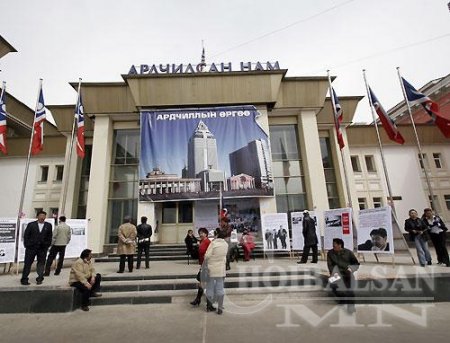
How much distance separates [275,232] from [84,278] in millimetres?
7972

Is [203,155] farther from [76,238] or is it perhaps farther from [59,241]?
[59,241]

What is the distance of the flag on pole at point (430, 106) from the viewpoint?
966cm

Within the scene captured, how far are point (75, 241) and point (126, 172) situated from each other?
6958 millimetres

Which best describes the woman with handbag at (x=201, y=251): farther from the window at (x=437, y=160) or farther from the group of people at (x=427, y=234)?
the window at (x=437, y=160)

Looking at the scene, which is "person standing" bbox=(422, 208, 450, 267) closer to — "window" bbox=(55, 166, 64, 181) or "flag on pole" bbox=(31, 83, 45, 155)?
"flag on pole" bbox=(31, 83, 45, 155)

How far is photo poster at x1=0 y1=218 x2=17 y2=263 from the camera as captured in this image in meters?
8.41

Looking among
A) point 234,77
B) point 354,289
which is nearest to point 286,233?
point 354,289

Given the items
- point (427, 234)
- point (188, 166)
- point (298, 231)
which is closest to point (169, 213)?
point (188, 166)

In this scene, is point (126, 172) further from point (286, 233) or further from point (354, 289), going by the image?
point (354, 289)

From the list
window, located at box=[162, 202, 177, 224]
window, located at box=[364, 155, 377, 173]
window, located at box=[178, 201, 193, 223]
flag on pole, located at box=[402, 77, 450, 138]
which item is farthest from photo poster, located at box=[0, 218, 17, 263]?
window, located at box=[364, 155, 377, 173]

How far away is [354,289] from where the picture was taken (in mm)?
5582

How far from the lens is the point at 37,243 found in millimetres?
6887

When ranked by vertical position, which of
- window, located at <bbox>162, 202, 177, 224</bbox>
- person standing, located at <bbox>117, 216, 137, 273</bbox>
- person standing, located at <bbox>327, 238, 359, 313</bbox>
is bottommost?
person standing, located at <bbox>327, 238, 359, 313</bbox>

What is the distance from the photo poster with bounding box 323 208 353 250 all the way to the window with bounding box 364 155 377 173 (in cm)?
1188
